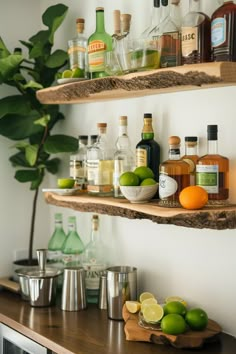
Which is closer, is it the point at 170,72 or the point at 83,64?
the point at 170,72

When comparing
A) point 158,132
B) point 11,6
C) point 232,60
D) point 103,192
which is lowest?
point 103,192

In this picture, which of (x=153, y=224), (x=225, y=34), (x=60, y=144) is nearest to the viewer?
(x=225, y=34)

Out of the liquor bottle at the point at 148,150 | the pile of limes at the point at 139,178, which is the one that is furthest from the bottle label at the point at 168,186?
the liquor bottle at the point at 148,150

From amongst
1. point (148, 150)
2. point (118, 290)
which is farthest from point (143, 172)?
point (118, 290)

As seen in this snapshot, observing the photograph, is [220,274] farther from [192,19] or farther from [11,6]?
[11,6]

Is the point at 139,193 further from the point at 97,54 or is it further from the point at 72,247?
the point at 72,247

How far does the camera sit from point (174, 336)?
1.97 meters

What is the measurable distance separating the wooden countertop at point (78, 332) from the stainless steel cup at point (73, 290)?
0.11ft

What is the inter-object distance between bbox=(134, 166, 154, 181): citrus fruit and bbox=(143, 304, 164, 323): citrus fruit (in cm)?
45

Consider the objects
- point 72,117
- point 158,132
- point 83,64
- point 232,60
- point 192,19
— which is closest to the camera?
point 232,60

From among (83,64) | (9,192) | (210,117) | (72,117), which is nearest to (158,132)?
(210,117)

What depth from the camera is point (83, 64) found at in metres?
2.59

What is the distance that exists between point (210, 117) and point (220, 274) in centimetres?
56

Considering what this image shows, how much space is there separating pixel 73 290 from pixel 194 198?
0.85 m
